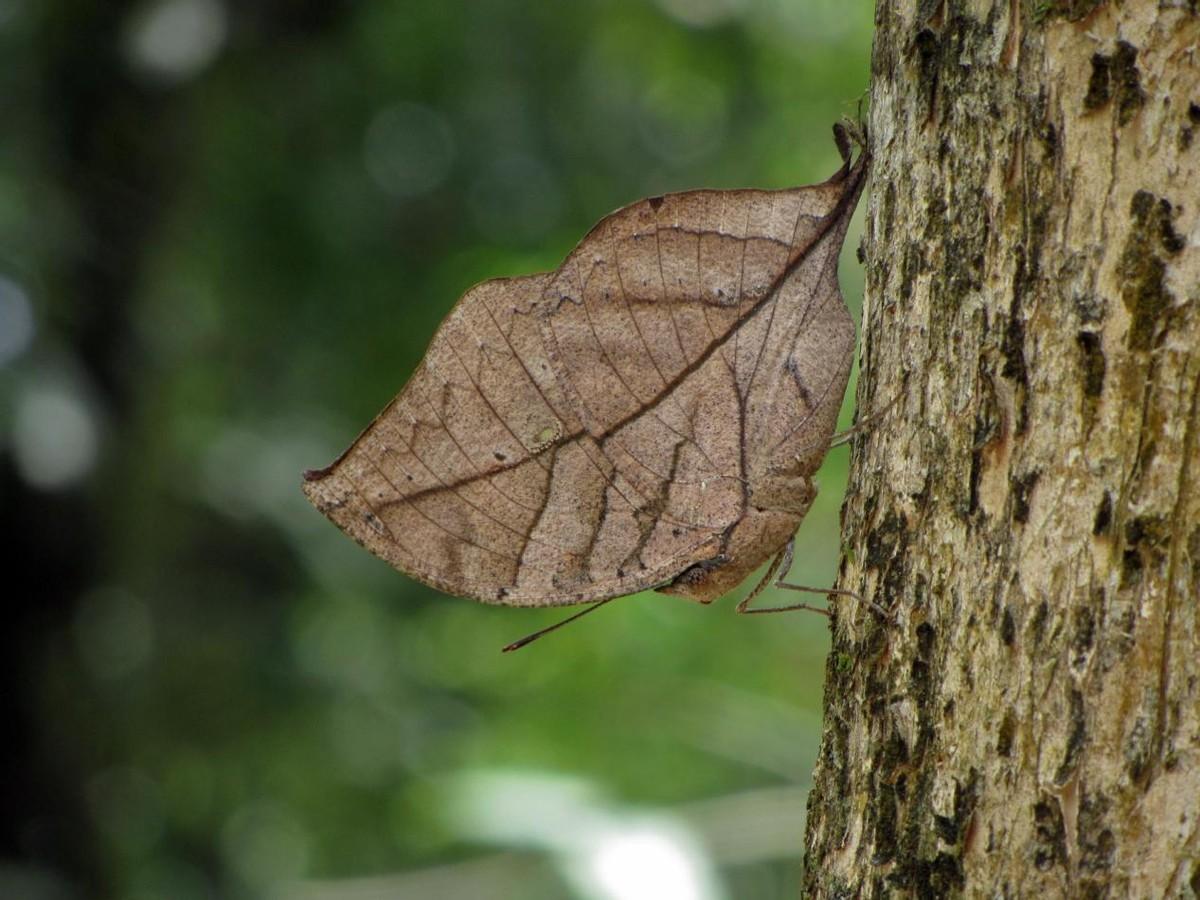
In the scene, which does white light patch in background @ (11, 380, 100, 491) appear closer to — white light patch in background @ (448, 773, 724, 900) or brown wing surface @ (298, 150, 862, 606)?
white light patch in background @ (448, 773, 724, 900)

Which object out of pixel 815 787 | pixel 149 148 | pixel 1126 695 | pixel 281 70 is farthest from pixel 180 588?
pixel 1126 695

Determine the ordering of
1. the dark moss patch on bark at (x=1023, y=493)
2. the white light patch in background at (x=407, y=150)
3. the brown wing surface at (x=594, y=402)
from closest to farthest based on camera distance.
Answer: the dark moss patch on bark at (x=1023, y=493) → the brown wing surface at (x=594, y=402) → the white light patch in background at (x=407, y=150)

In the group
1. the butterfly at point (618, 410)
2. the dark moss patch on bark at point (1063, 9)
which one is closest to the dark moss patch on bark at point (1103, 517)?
the dark moss patch on bark at point (1063, 9)

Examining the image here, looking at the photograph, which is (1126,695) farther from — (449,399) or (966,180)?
(449,399)

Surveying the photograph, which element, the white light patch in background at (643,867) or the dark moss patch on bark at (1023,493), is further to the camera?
the white light patch in background at (643,867)

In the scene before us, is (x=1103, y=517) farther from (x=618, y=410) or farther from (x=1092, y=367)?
(x=618, y=410)

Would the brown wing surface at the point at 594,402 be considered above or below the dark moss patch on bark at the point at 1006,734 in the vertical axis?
above

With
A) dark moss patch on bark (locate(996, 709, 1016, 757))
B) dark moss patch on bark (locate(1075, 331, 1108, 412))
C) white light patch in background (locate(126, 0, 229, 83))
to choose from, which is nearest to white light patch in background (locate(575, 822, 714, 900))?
dark moss patch on bark (locate(996, 709, 1016, 757))

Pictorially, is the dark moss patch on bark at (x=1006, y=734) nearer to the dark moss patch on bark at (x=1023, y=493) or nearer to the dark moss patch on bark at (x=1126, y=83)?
the dark moss patch on bark at (x=1023, y=493)
